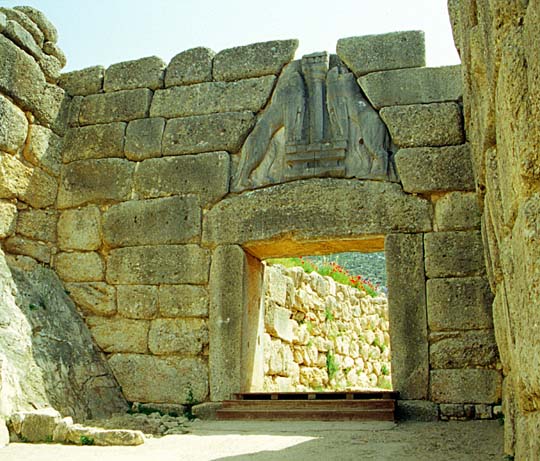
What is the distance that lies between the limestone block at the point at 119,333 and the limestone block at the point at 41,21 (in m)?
2.92

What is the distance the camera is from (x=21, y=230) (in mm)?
6441

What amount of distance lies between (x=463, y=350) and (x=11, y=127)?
4.47 m

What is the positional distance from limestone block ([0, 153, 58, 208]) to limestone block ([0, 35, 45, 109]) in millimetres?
615

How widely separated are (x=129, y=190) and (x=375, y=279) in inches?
502

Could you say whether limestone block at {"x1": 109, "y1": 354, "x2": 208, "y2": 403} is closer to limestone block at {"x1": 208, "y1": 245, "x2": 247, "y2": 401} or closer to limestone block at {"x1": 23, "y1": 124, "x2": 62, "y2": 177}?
limestone block at {"x1": 208, "y1": 245, "x2": 247, "y2": 401}

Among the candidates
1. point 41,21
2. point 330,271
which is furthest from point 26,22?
point 330,271

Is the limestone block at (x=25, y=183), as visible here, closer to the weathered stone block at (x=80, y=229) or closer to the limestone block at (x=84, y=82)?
the weathered stone block at (x=80, y=229)

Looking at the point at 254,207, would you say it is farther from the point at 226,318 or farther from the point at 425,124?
the point at 425,124

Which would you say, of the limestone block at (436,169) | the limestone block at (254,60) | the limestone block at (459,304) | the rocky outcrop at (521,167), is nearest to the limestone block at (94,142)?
the limestone block at (254,60)

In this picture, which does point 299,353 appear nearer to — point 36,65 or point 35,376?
point 35,376

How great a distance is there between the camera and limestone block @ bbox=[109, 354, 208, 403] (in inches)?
237

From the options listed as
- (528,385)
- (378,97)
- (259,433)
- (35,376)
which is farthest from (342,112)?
(528,385)

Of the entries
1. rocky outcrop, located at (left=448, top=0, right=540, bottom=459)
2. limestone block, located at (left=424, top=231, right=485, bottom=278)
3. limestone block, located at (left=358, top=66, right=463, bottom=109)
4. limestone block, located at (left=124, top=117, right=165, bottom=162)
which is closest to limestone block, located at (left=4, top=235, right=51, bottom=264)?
limestone block, located at (left=124, top=117, right=165, bottom=162)

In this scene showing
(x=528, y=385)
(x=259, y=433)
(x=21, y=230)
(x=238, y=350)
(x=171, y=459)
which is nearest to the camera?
(x=528, y=385)
